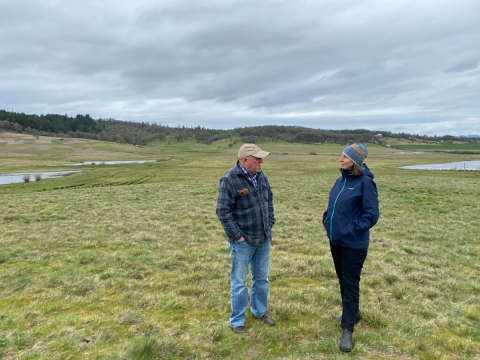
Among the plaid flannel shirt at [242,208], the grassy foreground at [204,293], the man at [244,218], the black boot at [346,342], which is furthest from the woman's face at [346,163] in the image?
the grassy foreground at [204,293]

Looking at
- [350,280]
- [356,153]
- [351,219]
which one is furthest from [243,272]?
[356,153]

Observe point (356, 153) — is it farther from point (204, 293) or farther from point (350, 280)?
point (204, 293)

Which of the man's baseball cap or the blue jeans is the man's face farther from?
the blue jeans

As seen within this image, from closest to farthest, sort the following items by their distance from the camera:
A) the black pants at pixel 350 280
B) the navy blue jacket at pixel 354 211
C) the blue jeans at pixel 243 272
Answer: the navy blue jacket at pixel 354 211, the black pants at pixel 350 280, the blue jeans at pixel 243 272

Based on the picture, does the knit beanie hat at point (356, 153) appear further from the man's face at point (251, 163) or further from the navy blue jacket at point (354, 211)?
the man's face at point (251, 163)

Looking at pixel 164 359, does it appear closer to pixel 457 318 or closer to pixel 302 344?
pixel 302 344

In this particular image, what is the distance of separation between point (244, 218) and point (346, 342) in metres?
2.19

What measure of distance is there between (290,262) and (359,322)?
2.82 meters

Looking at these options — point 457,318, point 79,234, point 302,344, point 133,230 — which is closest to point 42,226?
point 79,234

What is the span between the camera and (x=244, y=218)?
4594 mm

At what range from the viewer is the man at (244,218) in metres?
4.46

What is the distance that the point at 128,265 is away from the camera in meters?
7.39

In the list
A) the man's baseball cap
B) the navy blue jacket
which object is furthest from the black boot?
the man's baseball cap

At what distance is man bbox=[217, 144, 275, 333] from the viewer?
4.46m
